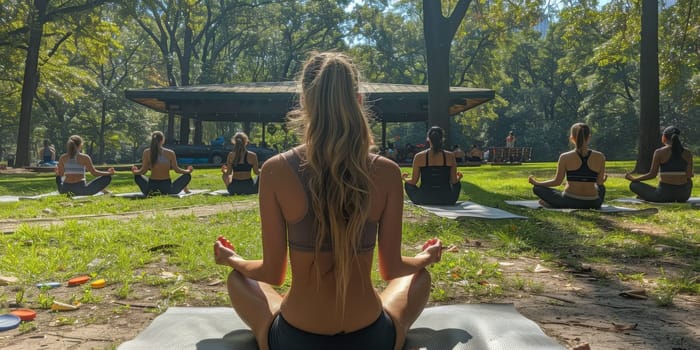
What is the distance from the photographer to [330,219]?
6.44 feet

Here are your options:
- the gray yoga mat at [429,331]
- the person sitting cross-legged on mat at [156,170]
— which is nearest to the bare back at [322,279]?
the gray yoga mat at [429,331]

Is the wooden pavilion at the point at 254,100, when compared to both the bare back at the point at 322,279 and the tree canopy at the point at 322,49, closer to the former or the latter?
the tree canopy at the point at 322,49

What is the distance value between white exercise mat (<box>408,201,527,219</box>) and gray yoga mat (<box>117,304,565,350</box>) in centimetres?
425

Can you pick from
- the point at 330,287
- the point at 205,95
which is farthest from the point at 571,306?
the point at 205,95

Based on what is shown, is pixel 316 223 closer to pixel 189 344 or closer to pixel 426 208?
pixel 189 344

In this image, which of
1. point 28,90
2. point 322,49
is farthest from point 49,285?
point 322,49

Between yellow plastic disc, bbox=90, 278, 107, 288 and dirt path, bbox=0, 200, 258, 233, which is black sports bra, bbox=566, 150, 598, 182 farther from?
yellow plastic disc, bbox=90, 278, 107, 288

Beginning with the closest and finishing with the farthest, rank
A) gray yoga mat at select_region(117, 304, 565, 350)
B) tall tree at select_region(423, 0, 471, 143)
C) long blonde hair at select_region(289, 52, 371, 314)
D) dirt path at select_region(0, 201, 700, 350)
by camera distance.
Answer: long blonde hair at select_region(289, 52, 371, 314)
gray yoga mat at select_region(117, 304, 565, 350)
dirt path at select_region(0, 201, 700, 350)
tall tree at select_region(423, 0, 471, 143)

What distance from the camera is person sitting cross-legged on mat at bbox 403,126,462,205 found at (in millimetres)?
8633

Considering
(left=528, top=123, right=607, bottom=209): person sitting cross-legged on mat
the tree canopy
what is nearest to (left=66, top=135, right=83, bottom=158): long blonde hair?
(left=528, top=123, right=607, bottom=209): person sitting cross-legged on mat

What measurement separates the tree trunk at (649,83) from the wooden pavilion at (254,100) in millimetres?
7830

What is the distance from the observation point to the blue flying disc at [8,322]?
3.00 metres

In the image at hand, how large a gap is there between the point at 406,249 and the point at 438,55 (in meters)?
10.2

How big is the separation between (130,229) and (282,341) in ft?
15.4
